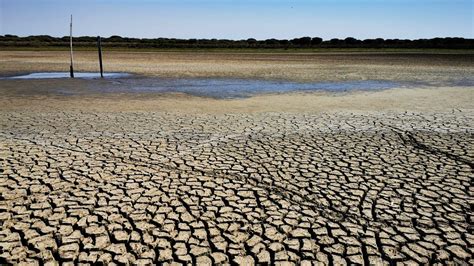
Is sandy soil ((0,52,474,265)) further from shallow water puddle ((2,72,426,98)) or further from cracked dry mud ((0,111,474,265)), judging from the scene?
shallow water puddle ((2,72,426,98))

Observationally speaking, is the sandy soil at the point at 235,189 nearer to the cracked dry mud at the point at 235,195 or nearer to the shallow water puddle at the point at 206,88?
the cracked dry mud at the point at 235,195

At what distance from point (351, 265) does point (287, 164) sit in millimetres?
2120

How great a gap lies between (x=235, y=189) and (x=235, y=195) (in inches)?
5.9

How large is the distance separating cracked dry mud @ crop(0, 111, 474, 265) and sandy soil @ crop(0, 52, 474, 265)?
1 centimetres

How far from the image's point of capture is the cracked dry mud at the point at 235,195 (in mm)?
2709

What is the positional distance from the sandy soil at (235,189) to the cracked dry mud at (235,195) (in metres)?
0.01

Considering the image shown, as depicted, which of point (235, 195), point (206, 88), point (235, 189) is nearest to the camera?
point (235, 195)

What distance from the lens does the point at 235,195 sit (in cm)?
365

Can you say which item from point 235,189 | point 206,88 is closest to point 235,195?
point 235,189

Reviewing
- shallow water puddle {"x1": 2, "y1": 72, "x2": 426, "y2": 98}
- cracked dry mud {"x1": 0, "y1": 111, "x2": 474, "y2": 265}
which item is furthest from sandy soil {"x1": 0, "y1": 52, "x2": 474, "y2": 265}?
shallow water puddle {"x1": 2, "y1": 72, "x2": 426, "y2": 98}

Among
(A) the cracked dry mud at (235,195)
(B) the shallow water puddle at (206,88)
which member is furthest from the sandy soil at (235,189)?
(B) the shallow water puddle at (206,88)

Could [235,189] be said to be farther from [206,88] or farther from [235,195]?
[206,88]

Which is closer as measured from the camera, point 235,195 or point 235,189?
point 235,195

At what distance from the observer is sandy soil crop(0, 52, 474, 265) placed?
2713mm
